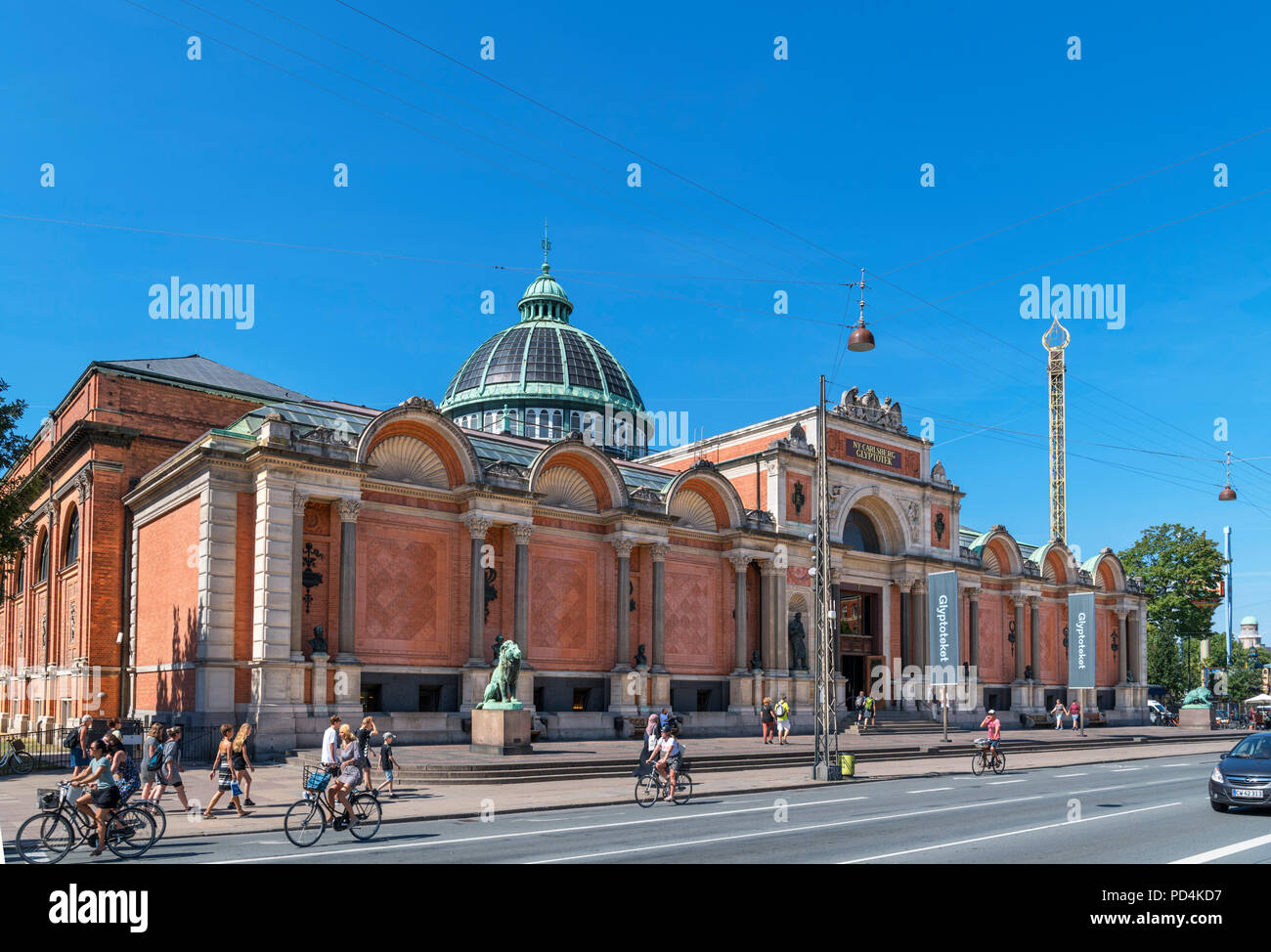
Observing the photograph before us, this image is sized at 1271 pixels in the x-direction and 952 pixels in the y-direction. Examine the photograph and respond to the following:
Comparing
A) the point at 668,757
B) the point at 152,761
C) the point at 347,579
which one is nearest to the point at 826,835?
the point at 668,757

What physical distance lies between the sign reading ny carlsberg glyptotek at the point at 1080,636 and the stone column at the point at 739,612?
24233mm

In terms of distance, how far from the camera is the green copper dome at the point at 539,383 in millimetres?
65062

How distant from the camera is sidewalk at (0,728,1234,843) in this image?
68.2 feet

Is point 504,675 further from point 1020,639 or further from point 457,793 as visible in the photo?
point 1020,639

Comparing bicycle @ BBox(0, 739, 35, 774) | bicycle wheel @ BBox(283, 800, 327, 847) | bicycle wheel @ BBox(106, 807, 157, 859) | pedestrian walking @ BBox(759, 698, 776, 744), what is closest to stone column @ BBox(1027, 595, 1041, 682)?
pedestrian walking @ BBox(759, 698, 776, 744)

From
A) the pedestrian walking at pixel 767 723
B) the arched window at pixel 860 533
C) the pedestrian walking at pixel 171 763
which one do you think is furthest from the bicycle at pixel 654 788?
the arched window at pixel 860 533

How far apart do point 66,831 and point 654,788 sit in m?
12.2

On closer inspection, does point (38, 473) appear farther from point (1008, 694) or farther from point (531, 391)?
point (1008, 694)

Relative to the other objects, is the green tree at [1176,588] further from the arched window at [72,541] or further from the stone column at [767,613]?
the arched window at [72,541]

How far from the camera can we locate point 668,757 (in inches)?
955

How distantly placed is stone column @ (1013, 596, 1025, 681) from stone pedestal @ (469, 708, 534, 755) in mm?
40640

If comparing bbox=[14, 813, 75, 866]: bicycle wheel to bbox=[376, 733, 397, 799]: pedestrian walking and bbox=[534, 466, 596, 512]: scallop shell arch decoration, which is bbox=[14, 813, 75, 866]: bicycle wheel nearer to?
bbox=[376, 733, 397, 799]: pedestrian walking
